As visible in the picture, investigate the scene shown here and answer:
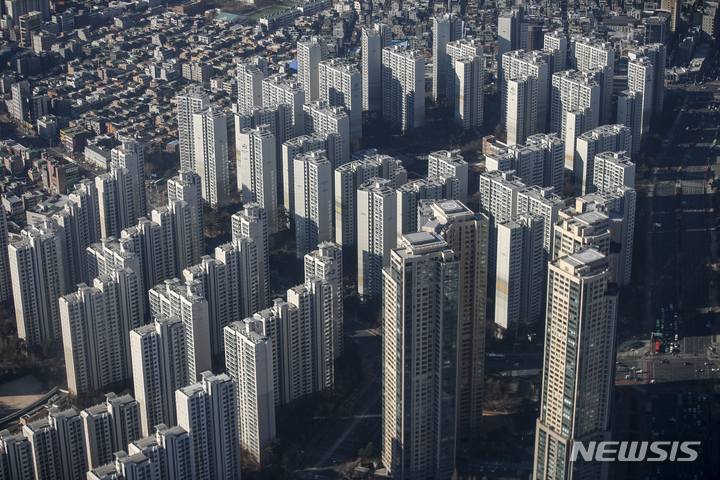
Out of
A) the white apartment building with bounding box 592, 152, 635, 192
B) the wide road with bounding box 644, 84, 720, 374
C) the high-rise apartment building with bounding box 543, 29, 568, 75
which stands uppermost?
the high-rise apartment building with bounding box 543, 29, 568, 75

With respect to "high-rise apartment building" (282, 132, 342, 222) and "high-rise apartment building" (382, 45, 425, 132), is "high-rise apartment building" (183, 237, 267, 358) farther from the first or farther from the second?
"high-rise apartment building" (382, 45, 425, 132)

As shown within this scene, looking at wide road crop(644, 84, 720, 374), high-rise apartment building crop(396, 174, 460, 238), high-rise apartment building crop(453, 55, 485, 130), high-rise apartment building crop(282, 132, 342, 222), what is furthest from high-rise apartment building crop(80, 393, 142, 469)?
high-rise apartment building crop(453, 55, 485, 130)

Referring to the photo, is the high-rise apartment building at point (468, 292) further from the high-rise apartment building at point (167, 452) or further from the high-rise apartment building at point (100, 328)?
the high-rise apartment building at point (100, 328)

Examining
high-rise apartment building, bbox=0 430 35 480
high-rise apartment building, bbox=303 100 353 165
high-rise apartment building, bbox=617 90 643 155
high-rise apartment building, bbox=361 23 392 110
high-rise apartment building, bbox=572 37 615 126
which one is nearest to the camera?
high-rise apartment building, bbox=0 430 35 480

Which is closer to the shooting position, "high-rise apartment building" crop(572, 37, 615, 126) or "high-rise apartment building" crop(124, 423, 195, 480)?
"high-rise apartment building" crop(124, 423, 195, 480)

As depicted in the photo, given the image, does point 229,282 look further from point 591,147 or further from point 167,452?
point 591,147

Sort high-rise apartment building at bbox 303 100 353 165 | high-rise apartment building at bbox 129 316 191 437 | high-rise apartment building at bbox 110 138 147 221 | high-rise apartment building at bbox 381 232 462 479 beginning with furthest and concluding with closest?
high-rise apartment building at bbox 303 100 353 165 < high-rise apartment building at bbox 110 138 147 221 < high-rise apartment building at bbox 129 316 191 437 < high-rise apartment building at bbox 381 232 462 479

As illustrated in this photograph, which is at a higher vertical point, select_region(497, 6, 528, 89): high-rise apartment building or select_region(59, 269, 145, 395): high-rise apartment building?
select_region(497, 6, 528, 89): high-rise apartment building
